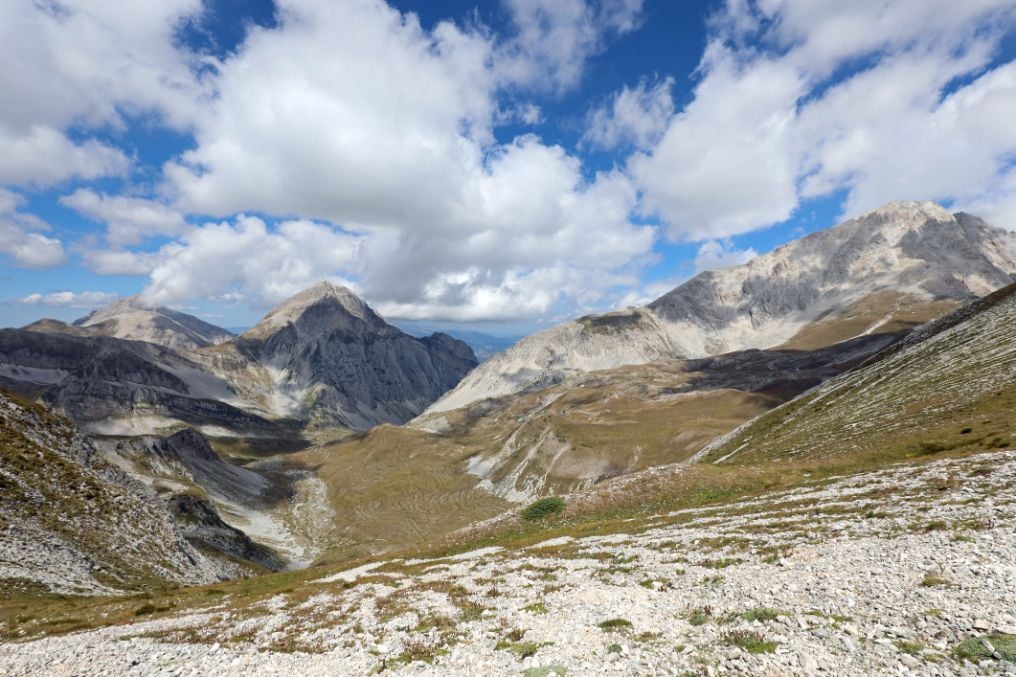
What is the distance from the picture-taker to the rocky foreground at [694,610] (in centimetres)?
1346

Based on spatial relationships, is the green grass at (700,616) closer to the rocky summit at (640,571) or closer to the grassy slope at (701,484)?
the rocky summit at (640,571)

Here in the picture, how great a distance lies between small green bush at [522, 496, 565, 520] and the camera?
57.7 meters

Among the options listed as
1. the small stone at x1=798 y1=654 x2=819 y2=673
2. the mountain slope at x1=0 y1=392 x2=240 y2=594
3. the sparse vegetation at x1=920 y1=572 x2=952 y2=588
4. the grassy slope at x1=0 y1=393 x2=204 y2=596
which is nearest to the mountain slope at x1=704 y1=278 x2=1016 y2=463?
the sparse vegetation at x1=920 y1=572 x2=952 y2=588

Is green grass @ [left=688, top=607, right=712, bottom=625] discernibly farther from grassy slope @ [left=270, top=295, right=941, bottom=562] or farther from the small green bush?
grassy slope @ [left=270, top=295, right=941, bottom=562]

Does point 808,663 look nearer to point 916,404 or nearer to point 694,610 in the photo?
point 694,610

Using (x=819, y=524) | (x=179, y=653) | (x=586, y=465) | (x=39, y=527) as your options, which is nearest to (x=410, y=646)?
(x=179, y=653)

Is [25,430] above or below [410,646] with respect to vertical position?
above

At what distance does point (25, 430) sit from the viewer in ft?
187

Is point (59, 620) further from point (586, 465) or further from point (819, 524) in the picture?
point (586, 465)

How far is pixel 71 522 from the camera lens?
168ft

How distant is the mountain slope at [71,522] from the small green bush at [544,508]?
140ft

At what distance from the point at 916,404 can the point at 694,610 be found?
64518 millimetres

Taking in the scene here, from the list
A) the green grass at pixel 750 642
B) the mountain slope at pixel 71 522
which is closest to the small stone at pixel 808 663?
the green grass at pixel 750 642

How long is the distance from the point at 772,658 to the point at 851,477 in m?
33.1
